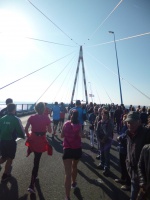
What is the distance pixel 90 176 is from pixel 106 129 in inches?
61.0

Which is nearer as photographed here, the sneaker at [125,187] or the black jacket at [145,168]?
the black jacket at [145,168]

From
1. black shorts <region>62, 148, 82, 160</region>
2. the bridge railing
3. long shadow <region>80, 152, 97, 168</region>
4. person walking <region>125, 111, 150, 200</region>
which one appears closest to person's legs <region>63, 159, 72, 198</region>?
black shorts <region>62, 148, 82, 160</region>

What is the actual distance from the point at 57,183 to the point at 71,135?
144 centimetres

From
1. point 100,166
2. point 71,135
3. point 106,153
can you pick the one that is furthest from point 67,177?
point 100,166

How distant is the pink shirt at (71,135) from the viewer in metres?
5.43

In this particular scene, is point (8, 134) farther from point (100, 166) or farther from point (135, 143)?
point (135, 143)

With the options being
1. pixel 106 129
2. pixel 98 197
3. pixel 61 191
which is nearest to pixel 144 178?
pixel 98 197

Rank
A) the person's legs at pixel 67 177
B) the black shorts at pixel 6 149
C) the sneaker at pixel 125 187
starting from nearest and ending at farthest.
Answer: the person's legs at pixel 67 177, the sneaker at pixel 125 187, the black shorts at pixel 6 149

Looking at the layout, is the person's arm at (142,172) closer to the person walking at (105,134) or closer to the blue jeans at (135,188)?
the blue jeans at (135,188)

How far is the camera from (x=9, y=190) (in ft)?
17.7

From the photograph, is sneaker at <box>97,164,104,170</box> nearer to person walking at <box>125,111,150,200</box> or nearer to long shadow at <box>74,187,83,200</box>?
long shadow at <box>74,187,83,200</box>

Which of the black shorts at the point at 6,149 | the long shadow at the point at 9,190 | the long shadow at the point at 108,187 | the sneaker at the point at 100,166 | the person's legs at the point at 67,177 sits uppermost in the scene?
the black shorts at the point at 6,149

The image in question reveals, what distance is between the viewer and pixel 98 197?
5.35m

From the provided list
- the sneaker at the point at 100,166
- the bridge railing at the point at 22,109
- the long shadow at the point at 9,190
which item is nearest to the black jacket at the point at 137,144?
the long shadow at the point at 9,190
